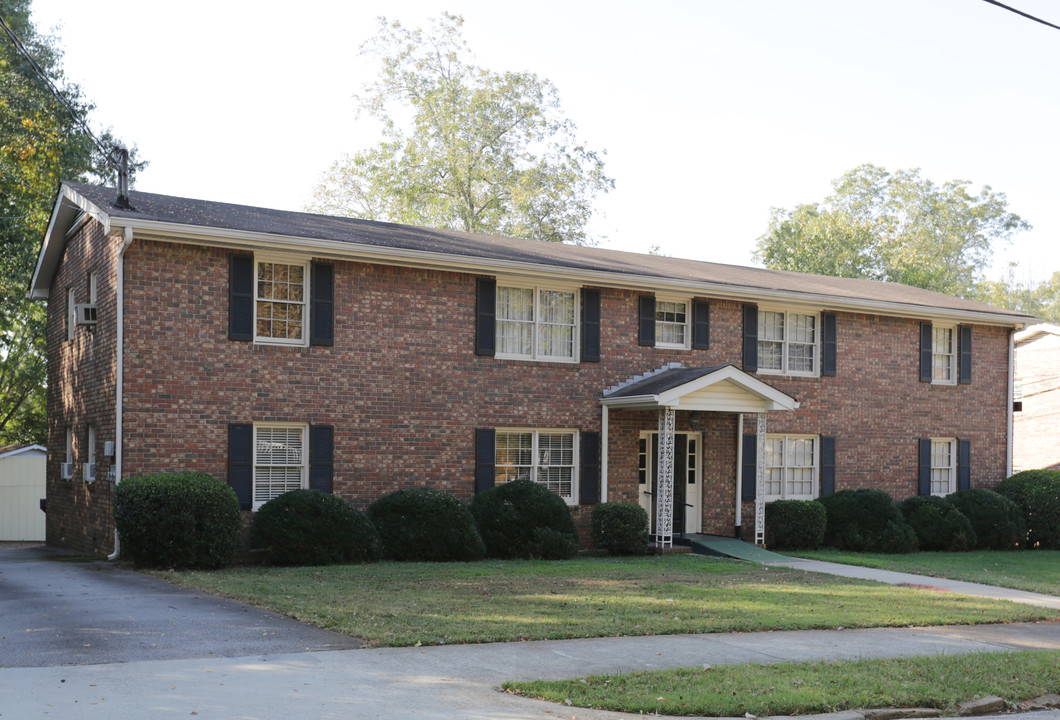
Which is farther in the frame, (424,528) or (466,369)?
(466,369)

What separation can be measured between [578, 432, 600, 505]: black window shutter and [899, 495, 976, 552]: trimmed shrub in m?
6.82

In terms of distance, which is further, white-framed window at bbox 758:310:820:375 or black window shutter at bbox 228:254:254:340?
→ white-framed window at bbox 758:310:820:375

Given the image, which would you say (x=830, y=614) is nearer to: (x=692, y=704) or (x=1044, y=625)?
(x=1044, y=625)

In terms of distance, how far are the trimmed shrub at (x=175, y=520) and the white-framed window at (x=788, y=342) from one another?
1165 centimetres

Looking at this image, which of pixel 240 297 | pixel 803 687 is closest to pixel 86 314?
pixel 240 297

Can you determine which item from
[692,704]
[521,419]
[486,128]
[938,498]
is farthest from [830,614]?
[486,128]

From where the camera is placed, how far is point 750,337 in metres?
21.8

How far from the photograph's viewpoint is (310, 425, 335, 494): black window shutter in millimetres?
17406

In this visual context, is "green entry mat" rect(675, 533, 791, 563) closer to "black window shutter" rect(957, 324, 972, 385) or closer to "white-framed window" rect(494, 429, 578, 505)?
"white-framed window" rect(494, 429, 578, 505)

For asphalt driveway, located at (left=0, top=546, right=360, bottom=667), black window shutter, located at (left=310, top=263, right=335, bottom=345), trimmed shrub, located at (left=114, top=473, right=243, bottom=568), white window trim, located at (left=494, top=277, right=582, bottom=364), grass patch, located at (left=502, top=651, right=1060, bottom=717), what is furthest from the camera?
white window trim, located at (left=494, top=277, right=582, bottom=364)

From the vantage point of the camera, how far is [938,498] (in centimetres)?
2219

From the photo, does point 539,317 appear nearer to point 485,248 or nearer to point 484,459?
point 485,248

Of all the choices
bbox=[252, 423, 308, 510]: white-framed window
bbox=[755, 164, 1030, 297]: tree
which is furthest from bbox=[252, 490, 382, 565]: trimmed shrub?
bbox=[755, 164, 1030, 297]: tree

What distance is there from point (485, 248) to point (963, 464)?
12.6 meters
